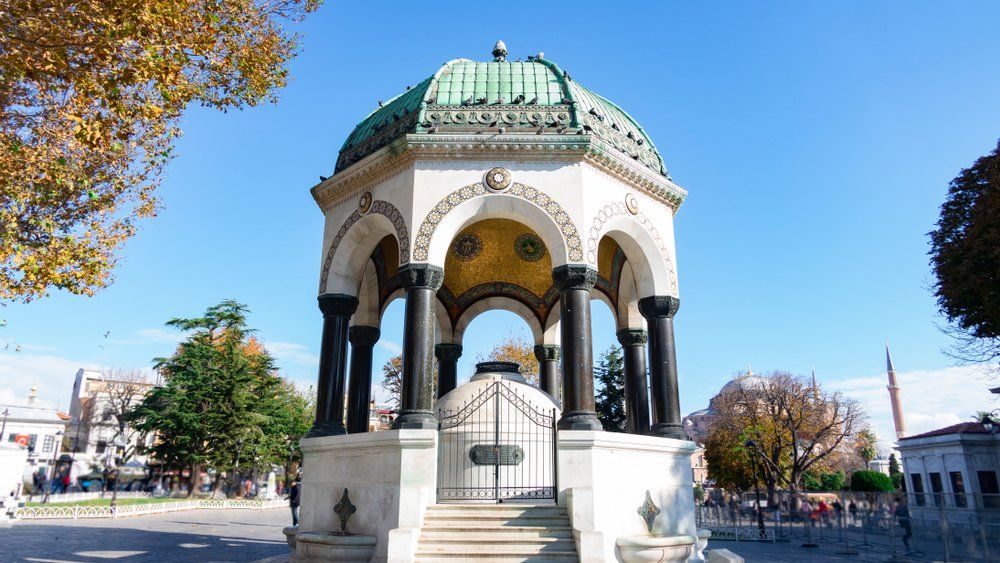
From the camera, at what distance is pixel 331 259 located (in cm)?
1179

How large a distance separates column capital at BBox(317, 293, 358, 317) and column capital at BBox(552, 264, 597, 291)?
4.24 meters

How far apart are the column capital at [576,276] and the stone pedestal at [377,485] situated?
3243 mm

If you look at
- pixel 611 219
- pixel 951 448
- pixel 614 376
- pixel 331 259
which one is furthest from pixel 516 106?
pixel 951 448

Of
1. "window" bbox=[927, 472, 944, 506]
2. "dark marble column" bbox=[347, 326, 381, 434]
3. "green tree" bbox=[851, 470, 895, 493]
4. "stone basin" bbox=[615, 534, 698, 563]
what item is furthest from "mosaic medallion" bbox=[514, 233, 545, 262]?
"green tree" bbox=[851, 470, 895, 493]

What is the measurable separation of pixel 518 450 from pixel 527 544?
6.91 feet

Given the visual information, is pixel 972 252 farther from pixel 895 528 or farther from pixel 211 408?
pixel 211 408

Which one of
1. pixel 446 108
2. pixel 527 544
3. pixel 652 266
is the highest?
pixel 446 108

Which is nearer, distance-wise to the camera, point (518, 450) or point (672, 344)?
point (518, 450)

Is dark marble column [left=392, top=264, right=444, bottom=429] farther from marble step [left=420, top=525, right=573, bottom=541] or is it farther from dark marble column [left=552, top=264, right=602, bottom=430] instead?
dark marble column [left=552, top=264, right=602, bottom=430]

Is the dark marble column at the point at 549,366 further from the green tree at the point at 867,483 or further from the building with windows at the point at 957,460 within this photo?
the green tree at the point at 867,483

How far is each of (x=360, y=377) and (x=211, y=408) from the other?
25.3 metres

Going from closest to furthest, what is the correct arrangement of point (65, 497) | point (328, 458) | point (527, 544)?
point (527, 544) → point (328, 458) → point (65, 497)

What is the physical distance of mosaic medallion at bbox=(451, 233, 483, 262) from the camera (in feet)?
46.8

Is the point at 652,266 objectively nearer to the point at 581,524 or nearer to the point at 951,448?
the point at 581,524
